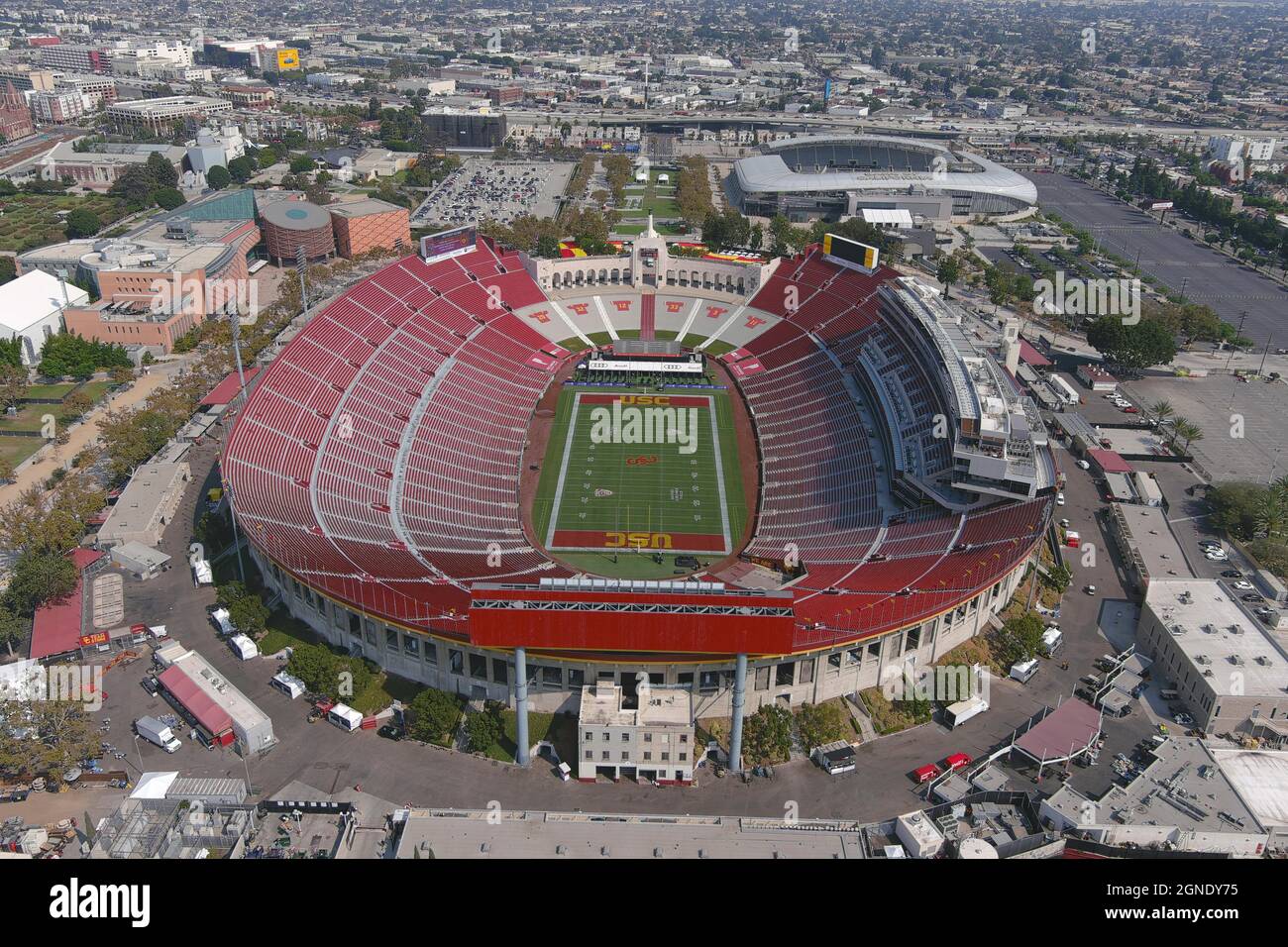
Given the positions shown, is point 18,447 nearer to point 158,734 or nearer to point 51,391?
point 51,391

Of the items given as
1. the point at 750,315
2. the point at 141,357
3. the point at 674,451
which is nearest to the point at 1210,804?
the point at 674,451

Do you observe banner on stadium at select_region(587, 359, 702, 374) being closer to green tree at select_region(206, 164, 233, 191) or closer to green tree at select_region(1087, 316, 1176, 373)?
green tree at select_region(1087, 316, 1176, 373)

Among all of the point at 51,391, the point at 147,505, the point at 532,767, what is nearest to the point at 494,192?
the point at 51,391

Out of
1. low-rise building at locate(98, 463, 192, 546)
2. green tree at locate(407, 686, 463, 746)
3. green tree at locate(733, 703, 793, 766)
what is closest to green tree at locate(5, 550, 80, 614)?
low-rise building at locate(98, 463, 192, 546)

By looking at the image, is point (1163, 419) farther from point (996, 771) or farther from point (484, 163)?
point (484, 163)

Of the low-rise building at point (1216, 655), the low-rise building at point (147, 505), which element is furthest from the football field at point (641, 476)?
the low-rise building at point (1216, 655)
